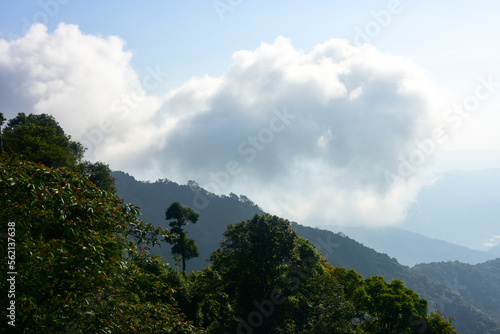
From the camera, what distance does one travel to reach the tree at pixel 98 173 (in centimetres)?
4644

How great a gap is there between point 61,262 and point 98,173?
1689 inches

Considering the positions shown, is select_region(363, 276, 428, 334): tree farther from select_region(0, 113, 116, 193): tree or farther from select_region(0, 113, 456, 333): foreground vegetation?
select_region(0, 113, 116, 193): tree

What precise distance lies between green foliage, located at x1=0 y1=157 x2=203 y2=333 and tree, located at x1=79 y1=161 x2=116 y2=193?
4034 centimetres

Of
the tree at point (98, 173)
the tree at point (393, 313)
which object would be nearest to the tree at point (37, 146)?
the tree at point (98, 173)

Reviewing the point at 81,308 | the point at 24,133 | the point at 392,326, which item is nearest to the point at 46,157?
the point at 24,133

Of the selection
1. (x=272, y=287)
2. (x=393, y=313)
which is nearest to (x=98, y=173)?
(x=272, y=287)

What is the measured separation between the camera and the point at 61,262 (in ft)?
23.5

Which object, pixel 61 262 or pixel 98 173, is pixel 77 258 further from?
pixel 98 173

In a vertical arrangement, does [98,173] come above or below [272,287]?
above

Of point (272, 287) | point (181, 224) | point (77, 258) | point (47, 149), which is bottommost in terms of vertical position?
point (272, 287)

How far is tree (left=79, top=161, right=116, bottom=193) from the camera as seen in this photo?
46438mm

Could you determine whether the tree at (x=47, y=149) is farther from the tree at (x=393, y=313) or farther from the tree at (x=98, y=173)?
the tree at (x=393, y=313)

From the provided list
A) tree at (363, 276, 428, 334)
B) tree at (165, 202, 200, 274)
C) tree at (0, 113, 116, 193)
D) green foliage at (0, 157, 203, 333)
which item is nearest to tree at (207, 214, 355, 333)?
tree at (363, 276, 428, 334)

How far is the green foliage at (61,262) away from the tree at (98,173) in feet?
132
